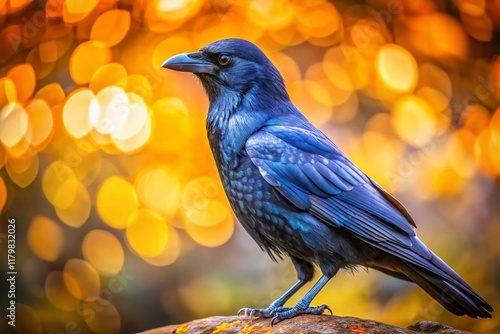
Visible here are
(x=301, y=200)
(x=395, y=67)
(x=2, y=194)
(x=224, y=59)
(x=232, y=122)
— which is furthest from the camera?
(x=395, y=67)

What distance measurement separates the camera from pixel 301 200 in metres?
3.69

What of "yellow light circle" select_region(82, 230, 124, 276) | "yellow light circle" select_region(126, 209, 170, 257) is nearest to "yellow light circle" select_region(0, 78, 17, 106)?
"yellow light circle" select_region(82, 230, 124, 276)

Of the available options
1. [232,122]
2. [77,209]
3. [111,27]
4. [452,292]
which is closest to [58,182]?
[77,209]

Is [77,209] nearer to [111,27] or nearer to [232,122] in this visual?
[111,27]

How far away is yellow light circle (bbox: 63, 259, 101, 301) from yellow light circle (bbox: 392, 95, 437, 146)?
2.62 meters

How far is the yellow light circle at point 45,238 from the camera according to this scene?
16.3ft

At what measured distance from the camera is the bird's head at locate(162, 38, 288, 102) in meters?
4.01

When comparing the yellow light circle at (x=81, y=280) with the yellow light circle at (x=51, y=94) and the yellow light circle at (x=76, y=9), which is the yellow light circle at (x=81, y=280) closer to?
the yellow light circle at (x=51, y=94)

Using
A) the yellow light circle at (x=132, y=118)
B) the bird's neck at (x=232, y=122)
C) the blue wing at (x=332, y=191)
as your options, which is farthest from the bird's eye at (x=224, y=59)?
the yellow light circle at (x=132, y=118)

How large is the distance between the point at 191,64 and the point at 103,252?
1.84 meters

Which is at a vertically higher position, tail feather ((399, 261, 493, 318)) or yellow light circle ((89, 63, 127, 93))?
yellow light circle ((89, 63, 127, 93))

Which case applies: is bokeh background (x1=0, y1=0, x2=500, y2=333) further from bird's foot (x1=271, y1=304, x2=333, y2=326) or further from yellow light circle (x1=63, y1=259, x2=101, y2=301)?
bird's foot (x1=271, y1=304, x2=333, y2=326)

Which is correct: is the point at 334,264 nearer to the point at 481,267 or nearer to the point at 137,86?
the point at 481,267

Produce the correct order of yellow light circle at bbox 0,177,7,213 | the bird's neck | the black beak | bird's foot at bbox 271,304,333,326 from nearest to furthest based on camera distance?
bird's foot at bbox 271,304,333,326 < the bird's neck < the black beak < yellow light circle at bbox 0,177,7,213
